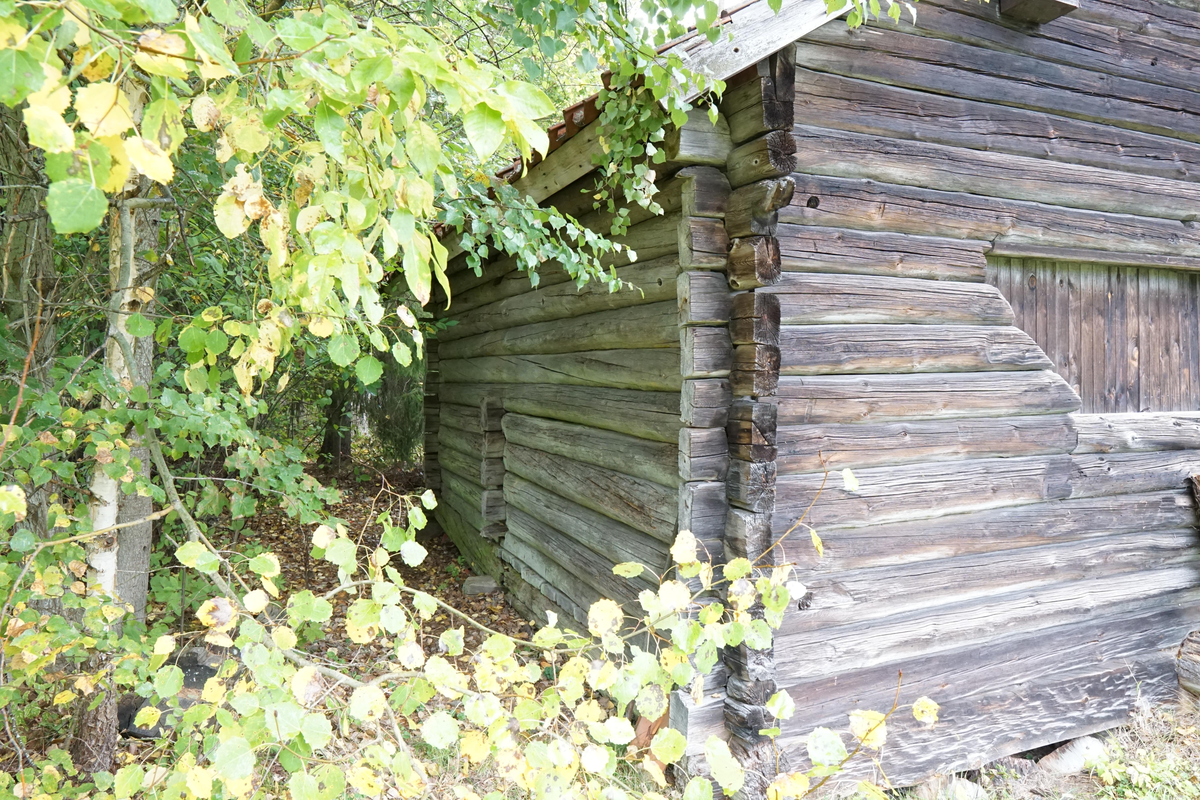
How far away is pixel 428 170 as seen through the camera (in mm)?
1120

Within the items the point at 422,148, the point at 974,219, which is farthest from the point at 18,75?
the point at 974,219

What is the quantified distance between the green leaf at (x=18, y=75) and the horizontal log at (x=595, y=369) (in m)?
2.76

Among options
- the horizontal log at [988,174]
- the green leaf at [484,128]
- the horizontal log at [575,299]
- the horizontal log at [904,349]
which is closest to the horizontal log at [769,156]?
the horizontal log at [988,174]

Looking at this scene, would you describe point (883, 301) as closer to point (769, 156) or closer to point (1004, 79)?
point (769, 156)

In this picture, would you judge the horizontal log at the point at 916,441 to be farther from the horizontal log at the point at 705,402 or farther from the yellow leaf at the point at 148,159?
the yellow leaf at the point at 148,159

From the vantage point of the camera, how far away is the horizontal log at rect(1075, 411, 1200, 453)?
388 centimetres

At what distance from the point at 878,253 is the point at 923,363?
1.96 feet

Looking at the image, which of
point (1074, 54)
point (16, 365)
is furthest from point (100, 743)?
point (1074, 54)

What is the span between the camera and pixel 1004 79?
143 inches

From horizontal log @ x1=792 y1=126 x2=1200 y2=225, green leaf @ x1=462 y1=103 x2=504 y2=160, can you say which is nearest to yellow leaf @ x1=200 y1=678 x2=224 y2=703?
green leaf @ x1=462 y1=103 x2=504 y2=160

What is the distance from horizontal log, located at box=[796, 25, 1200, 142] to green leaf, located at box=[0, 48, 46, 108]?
3.05m

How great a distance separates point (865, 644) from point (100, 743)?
3491mm

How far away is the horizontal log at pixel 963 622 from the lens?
334 cm

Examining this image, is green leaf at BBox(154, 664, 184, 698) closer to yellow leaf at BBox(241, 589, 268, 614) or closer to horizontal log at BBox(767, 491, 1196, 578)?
yellow leaf at BBox(241, 589, 268, 614)
